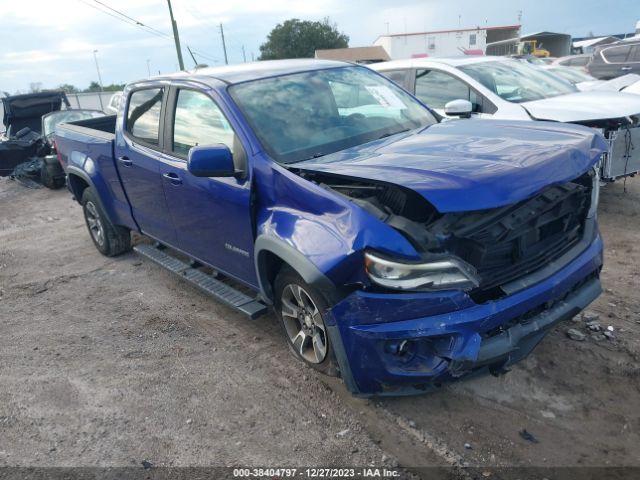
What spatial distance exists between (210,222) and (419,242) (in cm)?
185

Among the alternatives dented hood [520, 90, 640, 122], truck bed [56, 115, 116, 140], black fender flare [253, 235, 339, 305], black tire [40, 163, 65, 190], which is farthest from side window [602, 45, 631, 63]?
black tire [40, 163, 65, 190]

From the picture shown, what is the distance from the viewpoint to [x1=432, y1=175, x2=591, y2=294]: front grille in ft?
8.73

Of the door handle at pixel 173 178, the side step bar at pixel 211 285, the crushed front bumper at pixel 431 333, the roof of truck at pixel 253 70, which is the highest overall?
the roof of truck at pixel 253 70

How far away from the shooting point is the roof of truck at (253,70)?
3.93 m

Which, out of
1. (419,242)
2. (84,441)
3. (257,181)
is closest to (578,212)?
(419,242)

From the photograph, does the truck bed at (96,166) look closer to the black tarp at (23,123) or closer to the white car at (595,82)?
the black tarp at (23,123)

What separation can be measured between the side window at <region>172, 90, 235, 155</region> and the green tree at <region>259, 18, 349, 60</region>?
67.8m

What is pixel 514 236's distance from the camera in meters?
2.73

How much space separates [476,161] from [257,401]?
76.2 inches

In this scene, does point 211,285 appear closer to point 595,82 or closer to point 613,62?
point 595,82

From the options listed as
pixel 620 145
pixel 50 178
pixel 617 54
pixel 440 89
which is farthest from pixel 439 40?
pixel 620 145

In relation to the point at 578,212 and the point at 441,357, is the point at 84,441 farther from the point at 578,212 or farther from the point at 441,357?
the point at 578,212

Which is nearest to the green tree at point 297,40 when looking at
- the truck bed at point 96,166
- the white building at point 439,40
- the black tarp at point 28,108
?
the white building at point 439,40

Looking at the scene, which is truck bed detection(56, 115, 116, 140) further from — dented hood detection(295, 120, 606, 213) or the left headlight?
the left headlight
